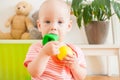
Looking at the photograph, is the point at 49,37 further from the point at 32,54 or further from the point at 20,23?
the point at 20,23

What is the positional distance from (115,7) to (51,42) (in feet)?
2.88

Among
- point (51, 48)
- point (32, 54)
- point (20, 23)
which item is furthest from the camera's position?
point (20, 23)

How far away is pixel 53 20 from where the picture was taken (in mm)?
624

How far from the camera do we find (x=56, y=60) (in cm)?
64

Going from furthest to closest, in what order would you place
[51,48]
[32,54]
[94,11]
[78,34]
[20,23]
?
1. [78,34]
2. [20,23]
3. [94,11]
4. [32,54]
5. [51,48]

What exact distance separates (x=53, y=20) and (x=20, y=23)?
35.5 inches

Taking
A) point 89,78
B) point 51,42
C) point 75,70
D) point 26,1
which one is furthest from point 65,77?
point 26,1

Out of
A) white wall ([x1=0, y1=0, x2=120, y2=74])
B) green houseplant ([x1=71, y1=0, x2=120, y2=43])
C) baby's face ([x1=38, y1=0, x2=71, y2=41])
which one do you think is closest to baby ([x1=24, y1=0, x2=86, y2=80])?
baby's face ([x1=38, y1=0, x2=71, y2=41])

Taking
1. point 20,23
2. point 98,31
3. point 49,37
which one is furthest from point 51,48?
point 20,23

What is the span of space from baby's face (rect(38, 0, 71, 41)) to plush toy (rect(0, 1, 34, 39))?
81 centimetres

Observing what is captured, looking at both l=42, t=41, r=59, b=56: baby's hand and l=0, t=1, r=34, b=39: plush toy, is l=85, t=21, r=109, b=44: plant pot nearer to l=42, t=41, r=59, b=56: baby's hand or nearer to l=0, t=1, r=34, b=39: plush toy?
l=0, t=1, r=34, b=39: plush toy

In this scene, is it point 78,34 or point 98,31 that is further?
point 78,34

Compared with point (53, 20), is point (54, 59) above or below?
below

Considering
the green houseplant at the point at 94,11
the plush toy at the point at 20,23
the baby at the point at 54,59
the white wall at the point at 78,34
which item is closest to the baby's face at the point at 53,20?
the baby at the point at 54,59
